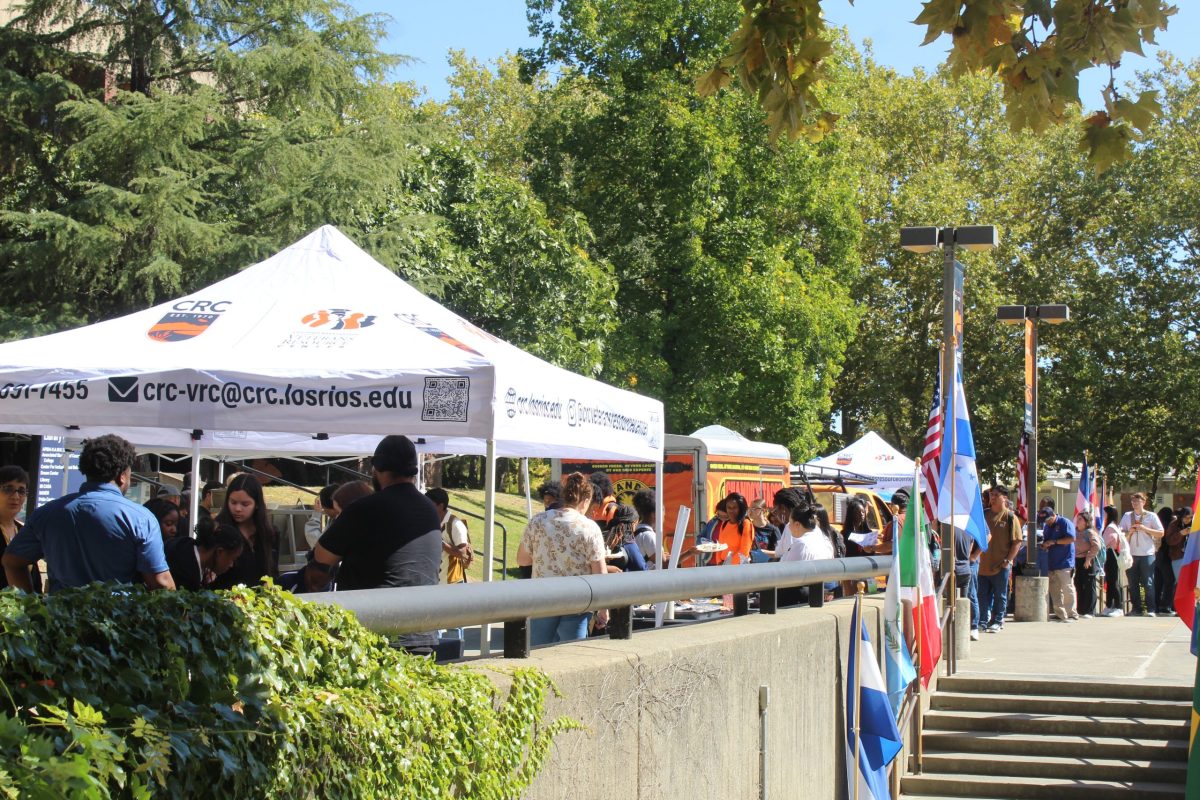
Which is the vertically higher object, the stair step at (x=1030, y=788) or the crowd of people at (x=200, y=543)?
the crowd of people at (x=200, y=543)

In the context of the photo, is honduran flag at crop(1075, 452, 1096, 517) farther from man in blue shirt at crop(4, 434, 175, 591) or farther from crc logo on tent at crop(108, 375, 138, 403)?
man in blue shirt at crop(4, 434, 175, 591)

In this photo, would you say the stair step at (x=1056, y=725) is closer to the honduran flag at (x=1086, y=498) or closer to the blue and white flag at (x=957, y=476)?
the blue and white flag at (x=957, y=476)

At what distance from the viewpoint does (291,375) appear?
26.7ft

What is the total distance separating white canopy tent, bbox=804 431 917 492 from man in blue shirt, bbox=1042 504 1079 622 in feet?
31.0

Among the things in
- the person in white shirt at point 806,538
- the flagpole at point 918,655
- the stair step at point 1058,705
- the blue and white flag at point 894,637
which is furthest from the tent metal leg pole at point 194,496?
the stair step at point 1058,705

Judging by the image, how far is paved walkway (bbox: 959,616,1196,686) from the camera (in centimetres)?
1400

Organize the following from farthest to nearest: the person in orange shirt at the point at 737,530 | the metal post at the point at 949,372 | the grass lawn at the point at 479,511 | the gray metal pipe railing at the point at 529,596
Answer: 1. the grass lawn at the point at 479,511
2. the metal post at the point at 949,372
3. the person in orange shirt at the point at 737,530
4. the gray metal pipe railing at the point at 529,596

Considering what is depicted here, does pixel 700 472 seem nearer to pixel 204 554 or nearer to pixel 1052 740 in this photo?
pixel 1052 740

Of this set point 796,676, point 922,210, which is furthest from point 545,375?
point 922,210

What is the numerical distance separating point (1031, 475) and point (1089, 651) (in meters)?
5.47

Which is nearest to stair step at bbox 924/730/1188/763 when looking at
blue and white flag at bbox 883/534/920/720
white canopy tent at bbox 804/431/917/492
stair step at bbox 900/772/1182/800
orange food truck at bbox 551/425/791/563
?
stair step at bbox 900/772/1182/800

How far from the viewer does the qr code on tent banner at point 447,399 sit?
8.05 metres

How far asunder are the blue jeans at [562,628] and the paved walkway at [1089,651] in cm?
716

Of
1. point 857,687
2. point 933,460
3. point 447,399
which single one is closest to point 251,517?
point 447,399
